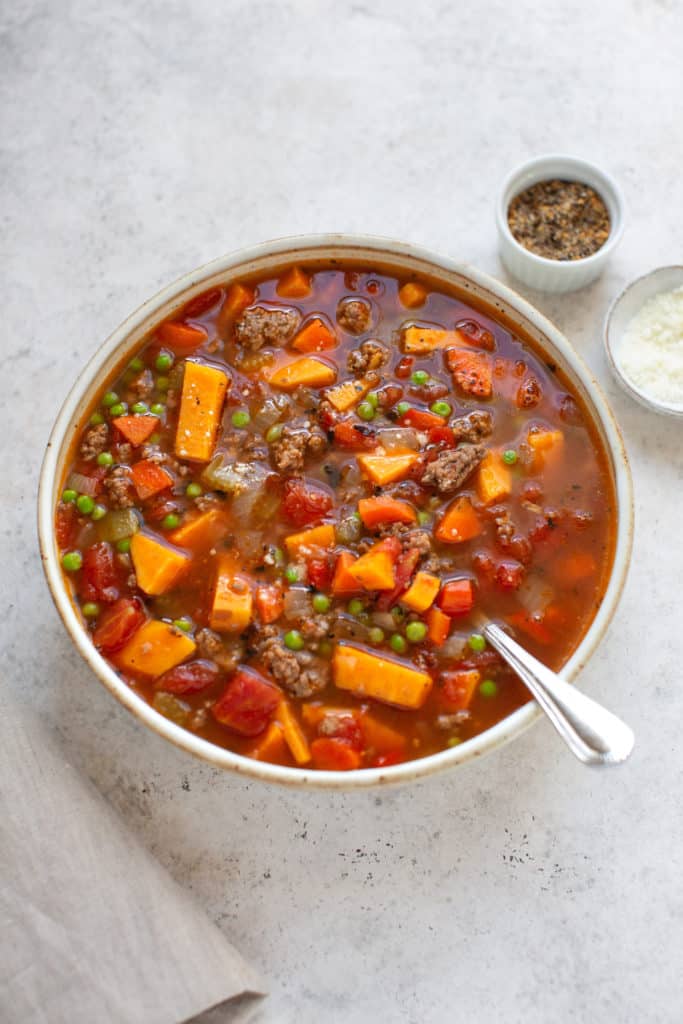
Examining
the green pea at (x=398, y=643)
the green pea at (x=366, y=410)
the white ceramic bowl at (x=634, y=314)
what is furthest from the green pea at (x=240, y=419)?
the white ceramic bowl at (x=634, y=314)

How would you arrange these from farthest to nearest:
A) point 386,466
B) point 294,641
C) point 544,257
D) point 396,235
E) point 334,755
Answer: point 396,235, point 544,257, point 386,466, point 294,641, point 334,755

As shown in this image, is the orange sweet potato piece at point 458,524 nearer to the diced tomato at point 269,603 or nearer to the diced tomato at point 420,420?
the diced tomato at point 420,420

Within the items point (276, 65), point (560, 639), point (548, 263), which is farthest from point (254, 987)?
point (276, 65)

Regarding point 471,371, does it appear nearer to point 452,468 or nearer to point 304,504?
point 452,468

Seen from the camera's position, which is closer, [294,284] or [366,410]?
[366,410]

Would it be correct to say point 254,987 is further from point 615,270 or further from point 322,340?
point 615,270

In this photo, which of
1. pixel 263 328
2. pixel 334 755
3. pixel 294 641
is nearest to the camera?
pixel 334 755

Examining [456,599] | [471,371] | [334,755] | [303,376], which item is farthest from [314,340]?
[334,755]
